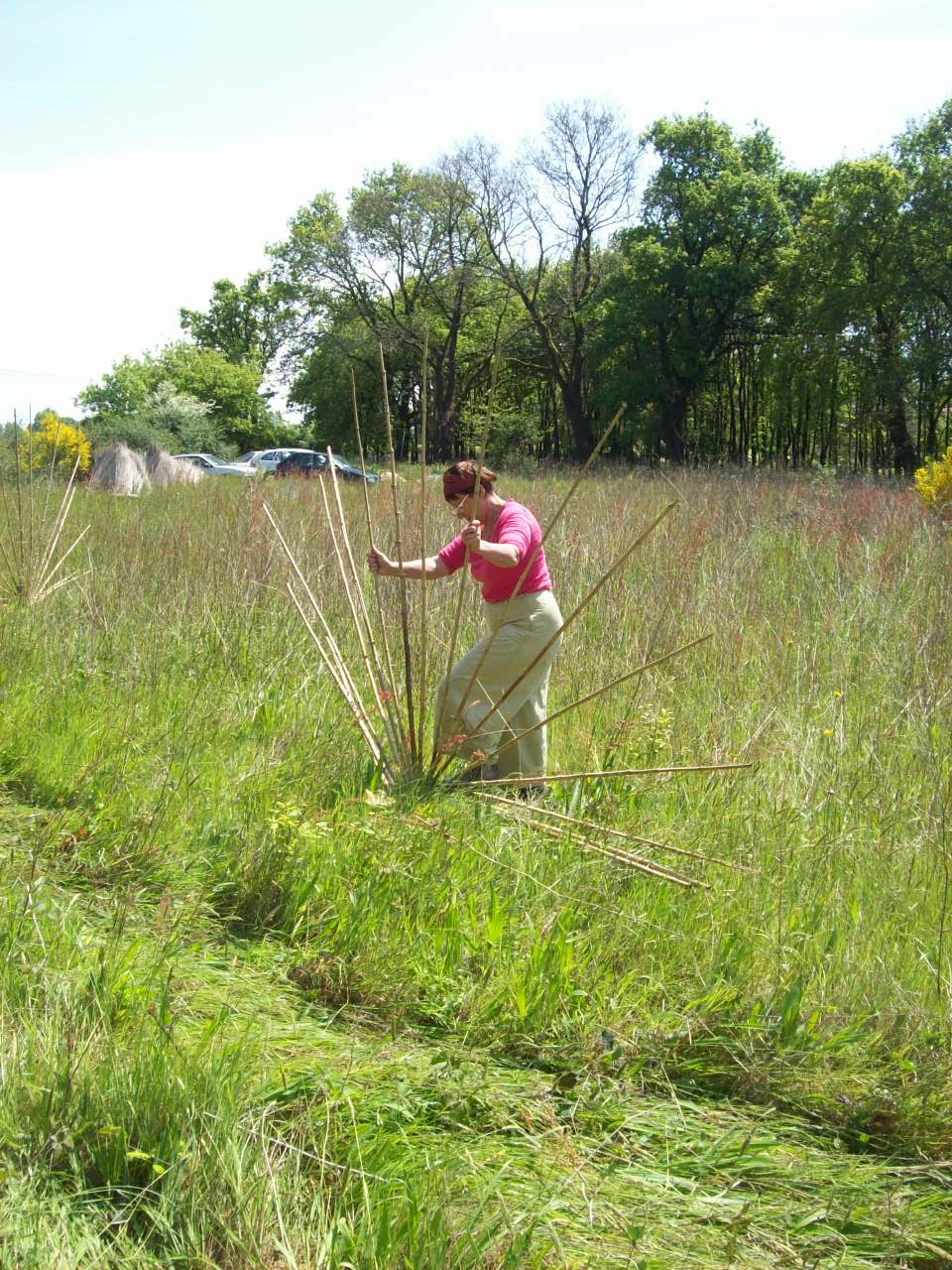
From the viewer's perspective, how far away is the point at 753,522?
9258 mm

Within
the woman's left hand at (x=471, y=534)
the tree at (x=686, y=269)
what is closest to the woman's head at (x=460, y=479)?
the woman's left hand at (x=471, y=534)

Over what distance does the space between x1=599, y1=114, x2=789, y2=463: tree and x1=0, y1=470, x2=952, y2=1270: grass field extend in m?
29.4

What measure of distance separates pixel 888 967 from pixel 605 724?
2.14m

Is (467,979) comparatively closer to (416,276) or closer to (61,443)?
(61,443)

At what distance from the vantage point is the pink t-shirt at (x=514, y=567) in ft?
13.3

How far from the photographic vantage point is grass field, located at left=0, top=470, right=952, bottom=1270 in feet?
5.83

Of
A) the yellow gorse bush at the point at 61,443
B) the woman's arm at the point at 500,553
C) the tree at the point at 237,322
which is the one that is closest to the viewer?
the woman's arm at the point at 500,553

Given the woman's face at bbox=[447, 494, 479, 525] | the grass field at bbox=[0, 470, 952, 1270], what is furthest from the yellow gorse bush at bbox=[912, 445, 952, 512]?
the woman's face at bbox=[447, 494, 479, 525]

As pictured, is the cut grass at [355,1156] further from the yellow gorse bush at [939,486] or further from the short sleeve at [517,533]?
the yellow gorse bush at [939,486]

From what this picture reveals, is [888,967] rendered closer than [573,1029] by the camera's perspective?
No

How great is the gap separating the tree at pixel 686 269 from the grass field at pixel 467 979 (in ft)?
96.5

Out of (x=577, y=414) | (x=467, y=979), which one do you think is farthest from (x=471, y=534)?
(x=577, y=414)

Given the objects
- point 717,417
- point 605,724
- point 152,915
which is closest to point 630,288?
point 717,417

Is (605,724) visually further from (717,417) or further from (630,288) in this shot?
(717,417)
